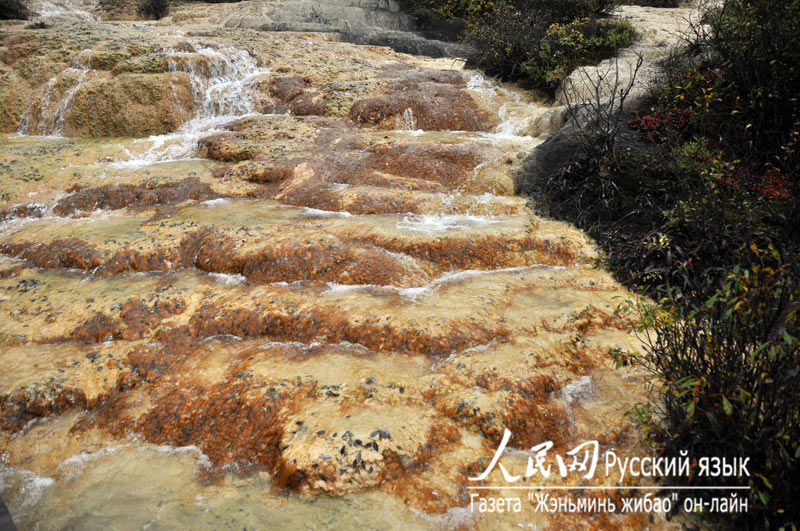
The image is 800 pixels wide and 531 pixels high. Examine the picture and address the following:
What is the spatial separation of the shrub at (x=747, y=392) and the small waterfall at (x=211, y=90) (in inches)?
397

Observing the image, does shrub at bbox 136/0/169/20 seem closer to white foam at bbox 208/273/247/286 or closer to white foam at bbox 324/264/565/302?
white foam at bbox 208/273/247/286

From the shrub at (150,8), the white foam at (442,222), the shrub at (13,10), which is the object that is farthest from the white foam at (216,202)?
the shrub at (150,8)

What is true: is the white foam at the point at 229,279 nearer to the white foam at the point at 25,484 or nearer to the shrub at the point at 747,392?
the white foam at the point at 25,484

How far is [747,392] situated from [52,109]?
14.6m

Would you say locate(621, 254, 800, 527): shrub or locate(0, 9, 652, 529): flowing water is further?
locate(0, 9, 652, 529): flowing water

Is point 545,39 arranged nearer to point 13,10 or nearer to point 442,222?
point 442,222

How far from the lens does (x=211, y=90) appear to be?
1163cm

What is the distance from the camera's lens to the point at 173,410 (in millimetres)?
3664

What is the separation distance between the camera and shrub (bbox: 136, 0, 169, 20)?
20.1 meters

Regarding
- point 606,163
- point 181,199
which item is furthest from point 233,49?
point 606,163

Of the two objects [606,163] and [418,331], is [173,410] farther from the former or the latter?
[606,163]

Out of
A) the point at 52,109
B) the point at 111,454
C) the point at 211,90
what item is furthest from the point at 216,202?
the point at 52,109

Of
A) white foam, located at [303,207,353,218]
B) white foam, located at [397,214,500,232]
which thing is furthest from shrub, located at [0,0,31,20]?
white foam, located at [397,214,500,232]

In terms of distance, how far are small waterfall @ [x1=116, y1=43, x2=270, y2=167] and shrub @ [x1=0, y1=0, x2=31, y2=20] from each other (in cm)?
1163
